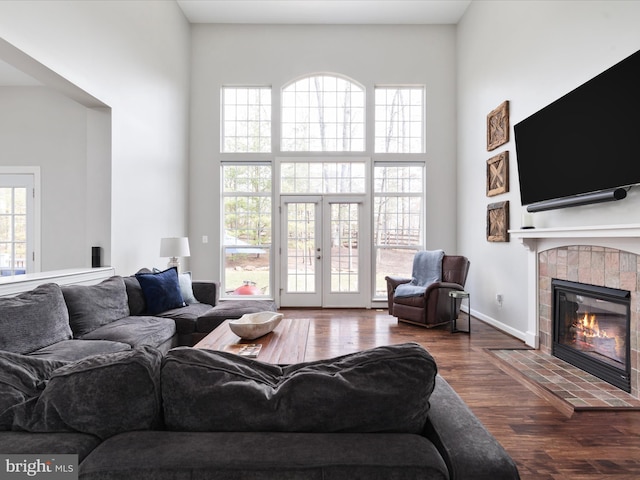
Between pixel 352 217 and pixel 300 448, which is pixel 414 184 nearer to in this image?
pixel 352 217

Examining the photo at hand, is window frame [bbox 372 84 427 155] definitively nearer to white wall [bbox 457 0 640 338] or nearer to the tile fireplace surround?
white wall [bbox 457 0 640 338]

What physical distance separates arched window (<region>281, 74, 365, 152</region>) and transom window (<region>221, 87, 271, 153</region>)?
328mm

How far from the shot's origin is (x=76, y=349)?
2.50 m

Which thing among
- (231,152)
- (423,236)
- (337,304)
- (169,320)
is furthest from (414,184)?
A: (169,320)

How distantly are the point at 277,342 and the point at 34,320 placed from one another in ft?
5.47

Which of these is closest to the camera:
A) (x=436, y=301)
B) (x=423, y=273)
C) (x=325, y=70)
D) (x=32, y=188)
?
(x=436, y=301)

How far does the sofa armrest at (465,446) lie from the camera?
0.85 metres

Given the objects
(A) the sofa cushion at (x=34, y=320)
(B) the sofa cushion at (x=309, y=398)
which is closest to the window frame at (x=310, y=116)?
(A) the sofa cushion at (x=34, y=320)

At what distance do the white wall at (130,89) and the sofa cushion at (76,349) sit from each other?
65.8 inches

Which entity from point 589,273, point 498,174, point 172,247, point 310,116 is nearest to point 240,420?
point 589,273

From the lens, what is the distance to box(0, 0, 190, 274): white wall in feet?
10.7

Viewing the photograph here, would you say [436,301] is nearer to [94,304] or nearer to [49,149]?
[94,304]

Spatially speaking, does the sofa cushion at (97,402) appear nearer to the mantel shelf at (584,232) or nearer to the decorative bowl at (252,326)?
the decorative bowl at (252,326)

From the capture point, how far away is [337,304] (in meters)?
6.57
